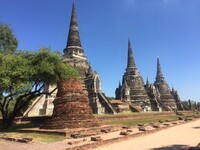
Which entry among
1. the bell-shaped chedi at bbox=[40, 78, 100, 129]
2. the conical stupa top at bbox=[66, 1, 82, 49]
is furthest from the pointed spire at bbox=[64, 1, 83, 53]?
the bell-shaped chedi at bbox=[40, 78, 100, 129]

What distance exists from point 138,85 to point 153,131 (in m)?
34.9

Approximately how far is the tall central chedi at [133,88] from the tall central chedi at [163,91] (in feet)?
31.8

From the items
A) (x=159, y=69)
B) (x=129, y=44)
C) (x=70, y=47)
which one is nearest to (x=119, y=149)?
(x=70, y=47)

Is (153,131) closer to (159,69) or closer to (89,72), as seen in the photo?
(89,72)

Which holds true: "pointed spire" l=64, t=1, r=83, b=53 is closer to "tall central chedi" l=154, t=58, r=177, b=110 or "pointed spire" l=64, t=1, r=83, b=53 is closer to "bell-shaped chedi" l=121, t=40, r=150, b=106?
"bell-shaped chedi" l=121, t=40, r=150, b=106

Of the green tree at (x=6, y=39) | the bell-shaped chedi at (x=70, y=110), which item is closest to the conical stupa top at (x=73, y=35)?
the green tree at (x=6, y=39)

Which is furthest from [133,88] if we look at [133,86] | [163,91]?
[163,91]

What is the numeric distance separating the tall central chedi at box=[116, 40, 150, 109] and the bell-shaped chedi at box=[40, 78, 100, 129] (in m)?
30.9

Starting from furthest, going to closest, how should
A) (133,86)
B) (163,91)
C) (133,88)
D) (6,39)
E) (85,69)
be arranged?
(163,91), (133,86), (133,88), (85,69), (6,39)

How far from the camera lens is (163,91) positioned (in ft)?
195

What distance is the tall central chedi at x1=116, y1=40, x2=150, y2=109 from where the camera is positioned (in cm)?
4675

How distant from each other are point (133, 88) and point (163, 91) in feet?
46.4

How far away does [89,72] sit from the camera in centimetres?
4056

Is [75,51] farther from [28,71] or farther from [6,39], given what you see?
[28,71]
